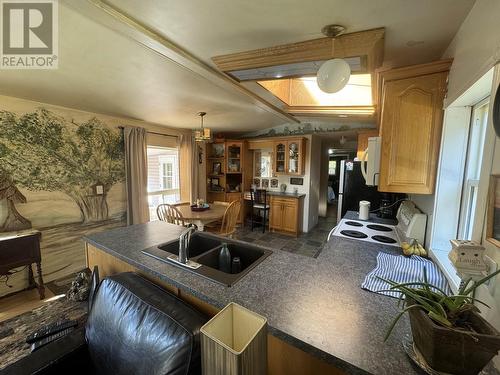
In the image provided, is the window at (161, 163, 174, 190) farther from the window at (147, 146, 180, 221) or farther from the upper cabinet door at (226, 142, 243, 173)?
the upper cabinet door at (226, 142, 243, 173)

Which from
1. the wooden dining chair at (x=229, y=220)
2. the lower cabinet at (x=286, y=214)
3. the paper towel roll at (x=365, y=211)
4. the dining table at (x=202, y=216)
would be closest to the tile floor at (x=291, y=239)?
the lower cabinet at (x=286, y=214)

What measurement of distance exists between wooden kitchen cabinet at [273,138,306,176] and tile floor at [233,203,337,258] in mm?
1316

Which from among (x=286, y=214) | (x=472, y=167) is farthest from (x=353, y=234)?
(x=286, y=214)

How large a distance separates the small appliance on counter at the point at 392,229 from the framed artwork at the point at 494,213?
83 cm

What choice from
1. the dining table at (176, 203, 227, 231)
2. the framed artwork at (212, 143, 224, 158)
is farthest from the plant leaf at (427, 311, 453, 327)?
the framed artwork at (212, 143, 224, 158)

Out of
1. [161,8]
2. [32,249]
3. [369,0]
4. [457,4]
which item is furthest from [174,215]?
[457,4]

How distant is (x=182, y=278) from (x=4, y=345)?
1040mm

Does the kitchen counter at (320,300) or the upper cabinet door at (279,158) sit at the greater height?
the upper cabinet door at (279,158)

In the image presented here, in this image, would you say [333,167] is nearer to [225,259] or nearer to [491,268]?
[225,259]

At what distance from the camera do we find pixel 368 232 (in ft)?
6.23

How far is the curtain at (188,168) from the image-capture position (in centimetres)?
423

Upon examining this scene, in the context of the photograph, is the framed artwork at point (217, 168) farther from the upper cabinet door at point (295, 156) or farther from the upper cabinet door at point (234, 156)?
the upper cabinet door at point (295, 156)

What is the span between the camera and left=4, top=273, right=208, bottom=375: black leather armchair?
2.52 ft

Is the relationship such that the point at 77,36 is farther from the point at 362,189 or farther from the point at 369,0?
the point at 362,189
